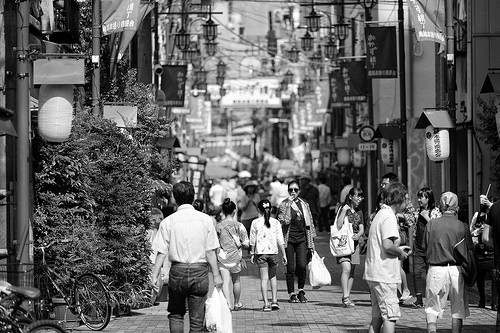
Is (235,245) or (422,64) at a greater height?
(422,64)

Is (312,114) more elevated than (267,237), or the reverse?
(312,114)

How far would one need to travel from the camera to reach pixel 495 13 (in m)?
25.1

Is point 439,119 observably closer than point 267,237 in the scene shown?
No

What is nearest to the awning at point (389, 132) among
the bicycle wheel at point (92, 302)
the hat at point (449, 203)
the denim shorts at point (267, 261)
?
the denim shorts at point (267, 261)

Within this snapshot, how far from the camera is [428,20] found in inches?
888

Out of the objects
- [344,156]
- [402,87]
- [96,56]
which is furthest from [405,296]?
[344,156]

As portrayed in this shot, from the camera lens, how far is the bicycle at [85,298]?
14969mm

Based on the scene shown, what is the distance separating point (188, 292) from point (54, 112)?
3662mm

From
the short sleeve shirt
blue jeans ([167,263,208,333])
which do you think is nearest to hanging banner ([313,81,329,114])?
the short sleeve shirt

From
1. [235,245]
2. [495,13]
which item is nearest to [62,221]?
[235,245]

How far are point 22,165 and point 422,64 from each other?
24550 millimetres

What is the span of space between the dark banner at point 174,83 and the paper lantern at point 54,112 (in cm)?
2221

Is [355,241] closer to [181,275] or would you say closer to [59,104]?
[59,104]

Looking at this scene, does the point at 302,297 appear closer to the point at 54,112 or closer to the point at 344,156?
the point at 54,112
